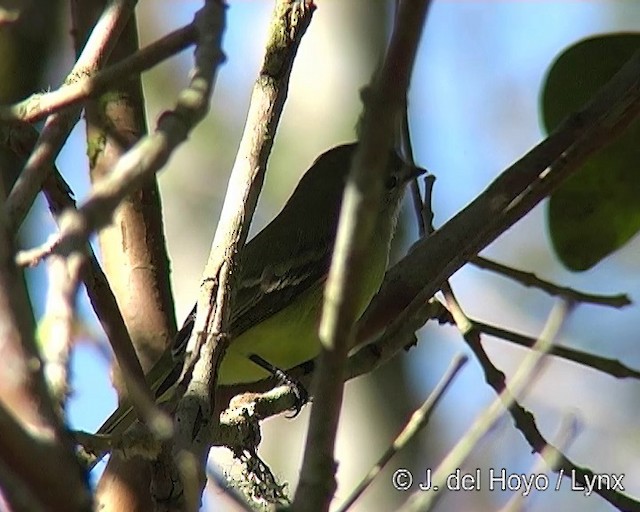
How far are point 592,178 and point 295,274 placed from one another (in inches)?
45.1

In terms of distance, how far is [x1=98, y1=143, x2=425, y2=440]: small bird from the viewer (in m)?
3.43

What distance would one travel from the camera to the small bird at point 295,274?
3.43m

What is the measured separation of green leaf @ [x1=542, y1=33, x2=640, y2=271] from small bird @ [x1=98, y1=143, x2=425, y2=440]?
0.46m

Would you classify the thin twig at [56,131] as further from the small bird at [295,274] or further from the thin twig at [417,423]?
the small bird at [295,274]

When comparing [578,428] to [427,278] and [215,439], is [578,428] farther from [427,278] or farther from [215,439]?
[215,439]

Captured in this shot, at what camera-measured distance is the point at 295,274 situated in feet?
12.0

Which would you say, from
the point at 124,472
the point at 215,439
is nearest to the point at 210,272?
the point at 215,439

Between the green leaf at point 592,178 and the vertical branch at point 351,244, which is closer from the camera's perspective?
the vertical branch at point 351,244

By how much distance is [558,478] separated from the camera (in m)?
2.78

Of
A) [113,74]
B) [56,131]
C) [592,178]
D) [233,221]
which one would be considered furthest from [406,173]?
[113,74]

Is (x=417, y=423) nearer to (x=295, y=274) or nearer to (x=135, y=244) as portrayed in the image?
(x=135, y=244)

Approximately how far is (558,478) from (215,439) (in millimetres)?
971

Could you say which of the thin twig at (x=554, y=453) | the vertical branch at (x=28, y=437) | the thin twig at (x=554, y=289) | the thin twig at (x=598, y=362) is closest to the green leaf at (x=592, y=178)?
the thin twig at (x=554, y=289)

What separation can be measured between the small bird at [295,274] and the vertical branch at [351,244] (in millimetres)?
1953
